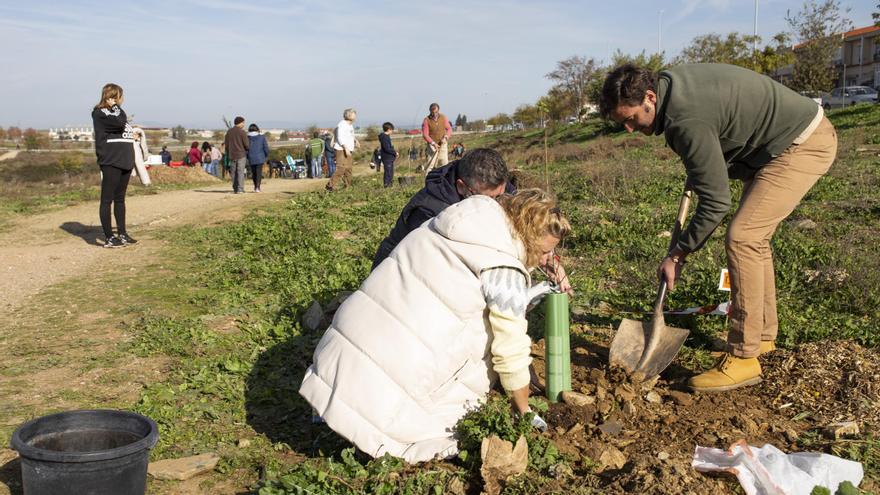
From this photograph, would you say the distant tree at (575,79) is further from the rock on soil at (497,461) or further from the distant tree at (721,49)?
the rock on soil at (497,461)

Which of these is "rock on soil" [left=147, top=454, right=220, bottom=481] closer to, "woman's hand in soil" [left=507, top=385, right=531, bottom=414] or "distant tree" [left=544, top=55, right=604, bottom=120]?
"woman's hand in soil" [left=507, top=385, right=531, bottom=414]

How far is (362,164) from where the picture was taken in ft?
111

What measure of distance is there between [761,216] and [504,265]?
1.57m

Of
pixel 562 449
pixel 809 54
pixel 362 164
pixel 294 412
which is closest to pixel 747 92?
pixel 562 449

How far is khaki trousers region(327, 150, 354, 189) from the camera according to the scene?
1384 centimetres

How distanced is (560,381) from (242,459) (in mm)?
1536

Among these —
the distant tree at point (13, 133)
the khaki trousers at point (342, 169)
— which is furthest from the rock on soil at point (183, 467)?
the distant tree at point (13, 133)

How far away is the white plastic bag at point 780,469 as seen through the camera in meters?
2.80

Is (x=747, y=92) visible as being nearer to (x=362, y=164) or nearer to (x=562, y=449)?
(x=562, y=449)

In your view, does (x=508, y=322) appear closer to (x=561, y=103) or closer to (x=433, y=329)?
(x=433, y=329)

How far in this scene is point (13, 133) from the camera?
72188 mm

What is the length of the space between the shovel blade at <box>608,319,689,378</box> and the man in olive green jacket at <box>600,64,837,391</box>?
0.22 metres

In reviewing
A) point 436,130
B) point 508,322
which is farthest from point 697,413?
point 436,130

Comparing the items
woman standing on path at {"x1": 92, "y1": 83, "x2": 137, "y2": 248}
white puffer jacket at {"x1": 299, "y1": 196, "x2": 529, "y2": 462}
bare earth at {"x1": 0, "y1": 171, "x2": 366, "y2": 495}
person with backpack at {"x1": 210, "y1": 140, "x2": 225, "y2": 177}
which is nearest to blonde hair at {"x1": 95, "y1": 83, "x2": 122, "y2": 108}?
woman standing on path at {"x1": 92, "y1": 83, "x2": 137, "y2": 248}
